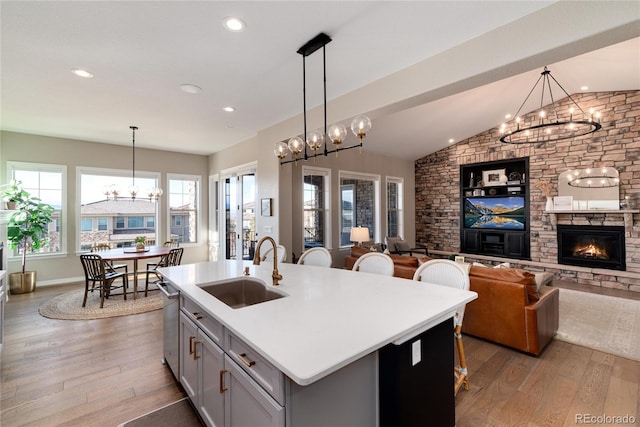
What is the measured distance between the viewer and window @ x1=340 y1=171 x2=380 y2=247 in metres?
6.79

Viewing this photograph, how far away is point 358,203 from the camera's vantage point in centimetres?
715

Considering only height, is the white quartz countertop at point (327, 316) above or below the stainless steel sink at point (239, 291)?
above

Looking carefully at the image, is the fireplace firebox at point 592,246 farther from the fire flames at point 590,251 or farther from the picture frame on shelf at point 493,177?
the picture frame on shelf at point 493,177

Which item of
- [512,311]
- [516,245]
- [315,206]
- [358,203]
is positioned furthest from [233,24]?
[516,245]

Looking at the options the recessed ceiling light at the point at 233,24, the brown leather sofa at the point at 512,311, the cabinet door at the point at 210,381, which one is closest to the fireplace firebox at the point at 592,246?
the brown leather sofa at the point at 512,311

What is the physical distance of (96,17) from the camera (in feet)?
7.19

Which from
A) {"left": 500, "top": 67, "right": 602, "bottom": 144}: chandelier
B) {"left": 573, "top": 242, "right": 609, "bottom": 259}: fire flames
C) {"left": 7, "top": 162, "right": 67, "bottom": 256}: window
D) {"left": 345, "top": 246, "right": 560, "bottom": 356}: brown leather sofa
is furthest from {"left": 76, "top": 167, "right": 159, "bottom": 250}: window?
{"left": 573, "top": 242, "right": 609, "bottom": 259}: fire flames

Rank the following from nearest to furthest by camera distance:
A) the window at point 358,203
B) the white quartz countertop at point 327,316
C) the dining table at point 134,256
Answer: the white quartz countertop at point 327,316
the dining table at point 134,256
the window at point 358,203

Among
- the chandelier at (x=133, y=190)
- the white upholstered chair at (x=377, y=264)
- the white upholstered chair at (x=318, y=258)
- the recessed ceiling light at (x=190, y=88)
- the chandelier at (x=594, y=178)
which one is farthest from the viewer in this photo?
the chandelier at (x=594, y=178)

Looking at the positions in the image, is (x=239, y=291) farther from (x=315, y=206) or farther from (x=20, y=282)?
(x=20, y=282)

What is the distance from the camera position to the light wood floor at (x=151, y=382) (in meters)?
2.08

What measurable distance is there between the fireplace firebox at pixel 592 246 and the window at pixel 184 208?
8441mm

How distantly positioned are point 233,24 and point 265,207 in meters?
3.12

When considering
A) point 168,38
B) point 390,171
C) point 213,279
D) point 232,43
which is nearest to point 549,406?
point 213,279
